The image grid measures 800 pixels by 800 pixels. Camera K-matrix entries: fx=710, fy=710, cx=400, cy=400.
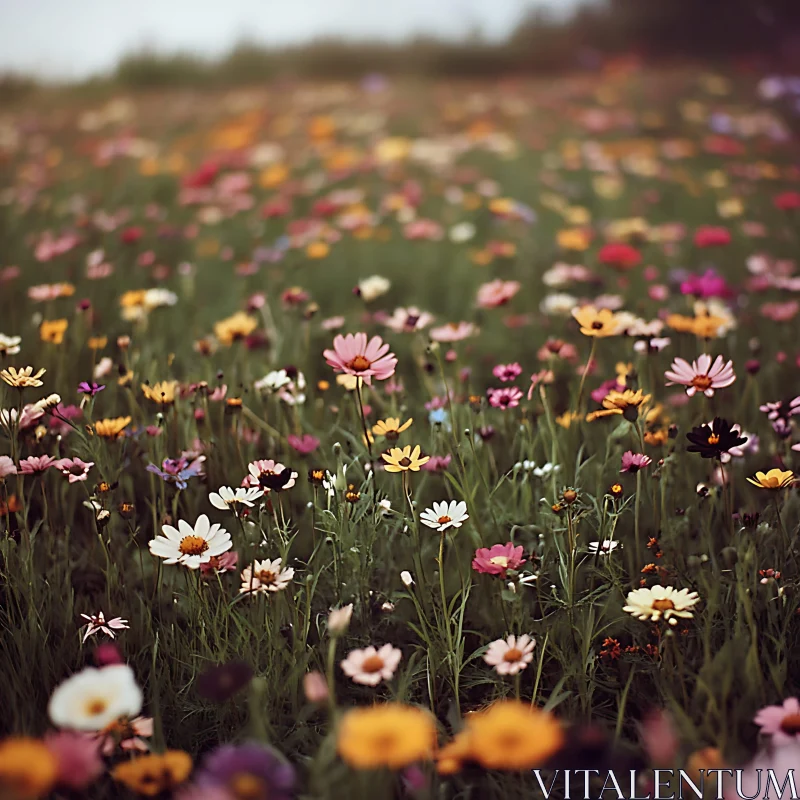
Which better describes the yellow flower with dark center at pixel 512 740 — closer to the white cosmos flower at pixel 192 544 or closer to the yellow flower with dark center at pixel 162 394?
the white cosmos flower at pixel 192 544

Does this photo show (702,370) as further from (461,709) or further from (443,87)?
(443,87)

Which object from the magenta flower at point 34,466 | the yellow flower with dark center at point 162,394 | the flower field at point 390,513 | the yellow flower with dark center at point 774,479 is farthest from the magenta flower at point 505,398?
the magenta flower at point 34,466

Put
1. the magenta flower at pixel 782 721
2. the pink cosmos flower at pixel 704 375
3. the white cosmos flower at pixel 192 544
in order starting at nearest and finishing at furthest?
the magenta flower at pixel 782 721, the white cosmos flower at pixel 192 544, the pink cosmos flower at pixel 704 375

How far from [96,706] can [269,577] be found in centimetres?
23

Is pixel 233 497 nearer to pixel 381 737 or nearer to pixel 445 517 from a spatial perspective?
pixel 445 517

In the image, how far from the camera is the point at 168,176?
2.43 metres

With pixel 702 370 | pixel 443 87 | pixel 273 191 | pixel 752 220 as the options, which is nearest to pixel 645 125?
pixel 752 220

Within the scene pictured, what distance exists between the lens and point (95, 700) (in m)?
0.44

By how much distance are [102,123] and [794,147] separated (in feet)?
8.60

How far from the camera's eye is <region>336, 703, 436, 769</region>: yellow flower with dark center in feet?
1.23

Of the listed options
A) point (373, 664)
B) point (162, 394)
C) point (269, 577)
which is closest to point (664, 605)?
point (373, 664)

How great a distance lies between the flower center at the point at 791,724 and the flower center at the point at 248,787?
38cm

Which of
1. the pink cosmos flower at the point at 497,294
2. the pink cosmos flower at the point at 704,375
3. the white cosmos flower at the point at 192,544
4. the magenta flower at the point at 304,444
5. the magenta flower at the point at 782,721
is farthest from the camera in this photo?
the pink cosmos flower at the point at 497,294

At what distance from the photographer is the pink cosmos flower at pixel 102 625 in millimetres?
667
